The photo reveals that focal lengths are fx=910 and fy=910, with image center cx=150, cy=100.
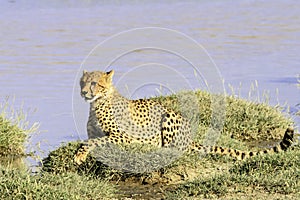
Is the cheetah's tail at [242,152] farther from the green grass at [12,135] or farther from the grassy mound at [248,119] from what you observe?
the green grass at [12,135]

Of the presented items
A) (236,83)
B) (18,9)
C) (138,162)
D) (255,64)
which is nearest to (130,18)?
(18,9)

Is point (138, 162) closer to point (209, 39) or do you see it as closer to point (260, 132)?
point (260, 132)

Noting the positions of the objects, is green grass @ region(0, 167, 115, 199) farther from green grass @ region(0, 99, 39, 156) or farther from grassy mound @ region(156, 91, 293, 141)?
grassy mound @ region(156, 91, 293, 141)

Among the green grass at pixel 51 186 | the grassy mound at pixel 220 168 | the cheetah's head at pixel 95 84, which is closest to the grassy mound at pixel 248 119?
the grassy mound at pixel 220 168

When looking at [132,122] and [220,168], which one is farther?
[132,122]

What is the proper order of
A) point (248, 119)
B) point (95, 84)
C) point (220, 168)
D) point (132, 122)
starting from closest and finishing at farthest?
point (220, 168) < point (95, 84) < point (132, 122) < point (248, 119)

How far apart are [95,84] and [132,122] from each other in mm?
613

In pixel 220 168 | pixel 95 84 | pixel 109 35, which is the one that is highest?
pixel 95 84

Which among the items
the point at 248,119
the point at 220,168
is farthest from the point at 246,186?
the point at 248,119

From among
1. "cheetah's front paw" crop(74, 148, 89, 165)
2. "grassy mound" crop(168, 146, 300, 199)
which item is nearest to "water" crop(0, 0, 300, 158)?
"cheetah's front paw" crop(74, 148, 89, 165)

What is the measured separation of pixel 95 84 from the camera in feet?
31.4

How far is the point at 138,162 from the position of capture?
901 centimetres

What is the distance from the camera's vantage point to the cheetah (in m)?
9.66

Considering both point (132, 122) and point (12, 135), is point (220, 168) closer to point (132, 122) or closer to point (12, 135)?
point (132, 122)
